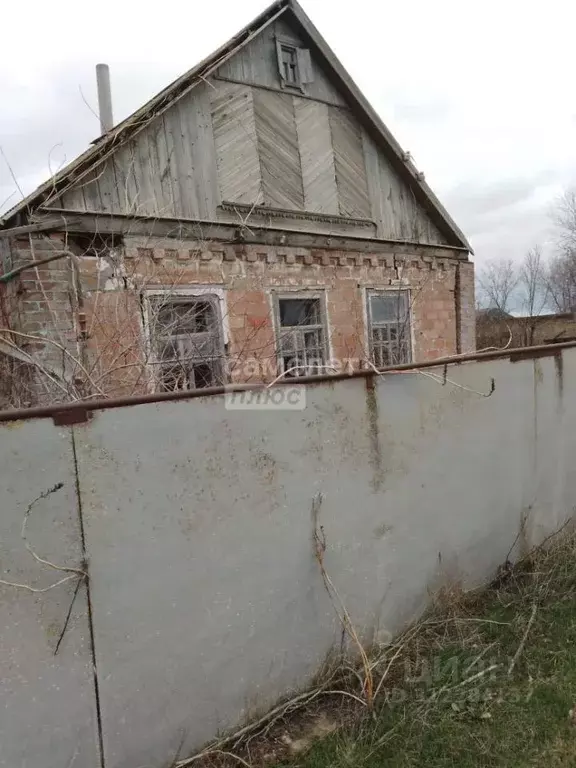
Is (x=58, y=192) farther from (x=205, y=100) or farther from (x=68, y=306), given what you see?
(x=205, y=100)

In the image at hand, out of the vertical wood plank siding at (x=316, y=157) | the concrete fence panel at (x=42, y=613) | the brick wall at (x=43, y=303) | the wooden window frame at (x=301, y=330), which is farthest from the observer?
the vertical wood plank siding at (x=316, y=157)

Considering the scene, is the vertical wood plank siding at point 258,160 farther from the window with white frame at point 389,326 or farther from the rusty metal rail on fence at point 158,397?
the rusty metal rail on fence at point 158,397

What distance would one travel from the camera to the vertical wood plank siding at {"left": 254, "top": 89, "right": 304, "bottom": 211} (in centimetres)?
676

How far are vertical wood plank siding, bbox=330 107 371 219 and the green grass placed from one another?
19.6ft

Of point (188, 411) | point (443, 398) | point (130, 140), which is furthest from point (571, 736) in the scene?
point (130, 140)

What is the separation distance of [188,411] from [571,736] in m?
Answer: 2.27

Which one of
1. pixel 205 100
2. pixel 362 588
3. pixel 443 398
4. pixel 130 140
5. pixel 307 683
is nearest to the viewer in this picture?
pixel 307 683

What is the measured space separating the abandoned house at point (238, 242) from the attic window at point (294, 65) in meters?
0.02

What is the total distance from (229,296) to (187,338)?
0.91 m

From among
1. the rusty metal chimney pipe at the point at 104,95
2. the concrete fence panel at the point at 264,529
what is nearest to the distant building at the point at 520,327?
the rusty metal chimney pipe at the point at 104,95

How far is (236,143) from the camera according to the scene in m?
6.47

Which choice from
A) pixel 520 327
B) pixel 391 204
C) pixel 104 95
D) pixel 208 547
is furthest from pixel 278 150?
pixel 520 327

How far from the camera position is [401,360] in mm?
8398

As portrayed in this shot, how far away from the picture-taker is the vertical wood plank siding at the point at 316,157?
722 centimetres
